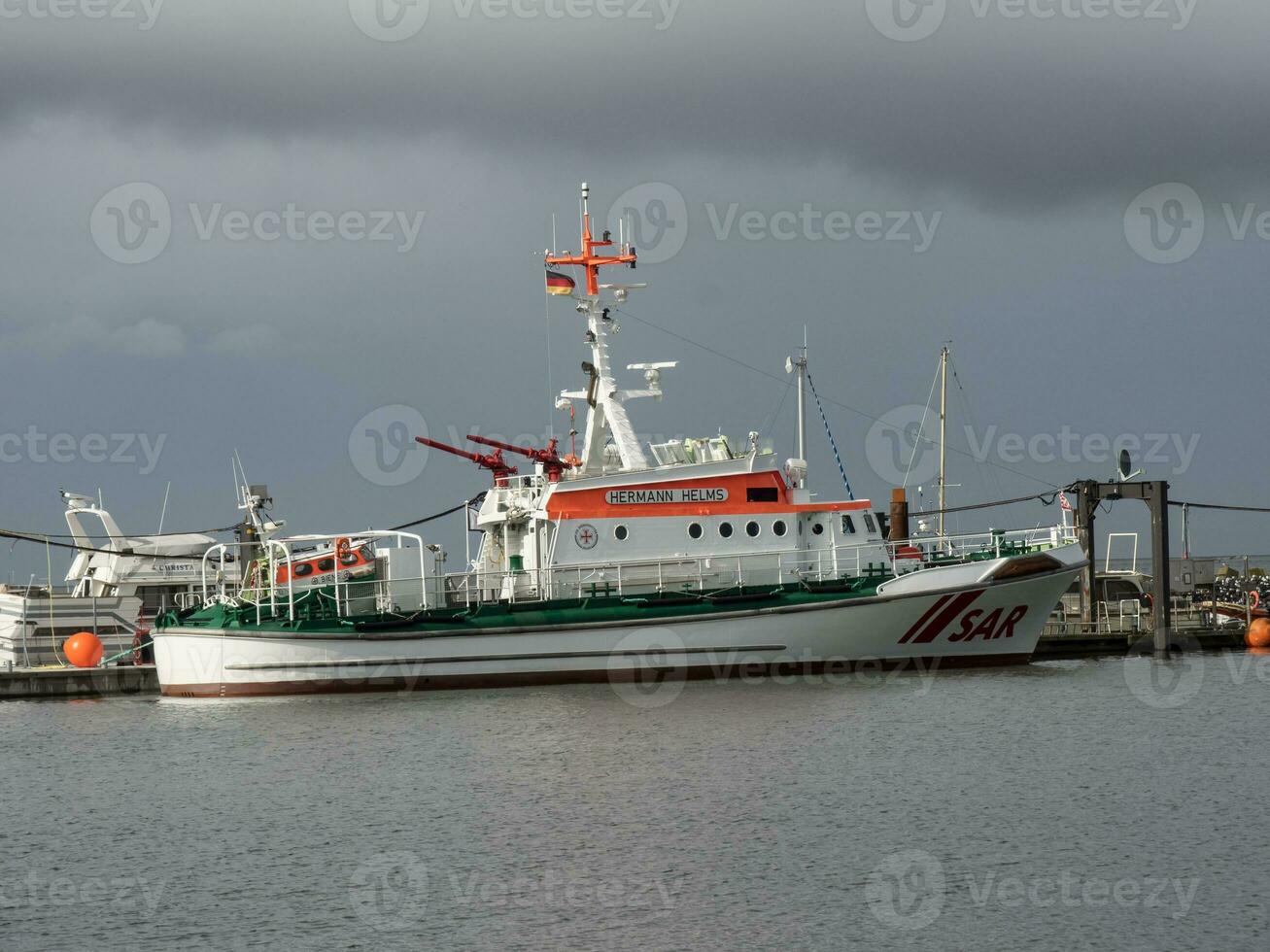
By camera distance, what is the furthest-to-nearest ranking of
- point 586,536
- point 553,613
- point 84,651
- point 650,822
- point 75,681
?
point 84,651, point 75,681, point 586,536, point 553,613, point 650,822

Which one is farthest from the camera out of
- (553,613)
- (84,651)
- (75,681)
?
(84,651)

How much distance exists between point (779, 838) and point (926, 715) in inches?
388

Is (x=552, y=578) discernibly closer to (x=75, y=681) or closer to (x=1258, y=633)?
(x=75, y=681)

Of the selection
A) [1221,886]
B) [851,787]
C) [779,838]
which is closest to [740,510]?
[851,787]

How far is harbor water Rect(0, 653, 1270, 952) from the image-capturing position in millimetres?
16891

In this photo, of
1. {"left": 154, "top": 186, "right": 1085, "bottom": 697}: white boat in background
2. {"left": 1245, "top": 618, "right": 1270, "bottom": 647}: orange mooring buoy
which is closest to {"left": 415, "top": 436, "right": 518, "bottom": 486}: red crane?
{"left": 154, "top": 186, "right": 1085, "bottom": 697}: white boat in background

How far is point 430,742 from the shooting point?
27.6 meters

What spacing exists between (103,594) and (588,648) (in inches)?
789

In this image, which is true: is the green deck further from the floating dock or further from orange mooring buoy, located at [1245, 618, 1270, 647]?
orange mooring buoy, located at [1245, 618, 1270, 647]

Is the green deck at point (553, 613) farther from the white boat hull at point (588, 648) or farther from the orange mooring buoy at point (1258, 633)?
the orange mooring buoy at point (1258, 633)

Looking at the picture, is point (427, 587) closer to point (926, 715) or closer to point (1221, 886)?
point (926, 715)

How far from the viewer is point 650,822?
69.4ft

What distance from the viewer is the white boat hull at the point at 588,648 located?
32719 millimetres

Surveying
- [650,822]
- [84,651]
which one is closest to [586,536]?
[650,822]
